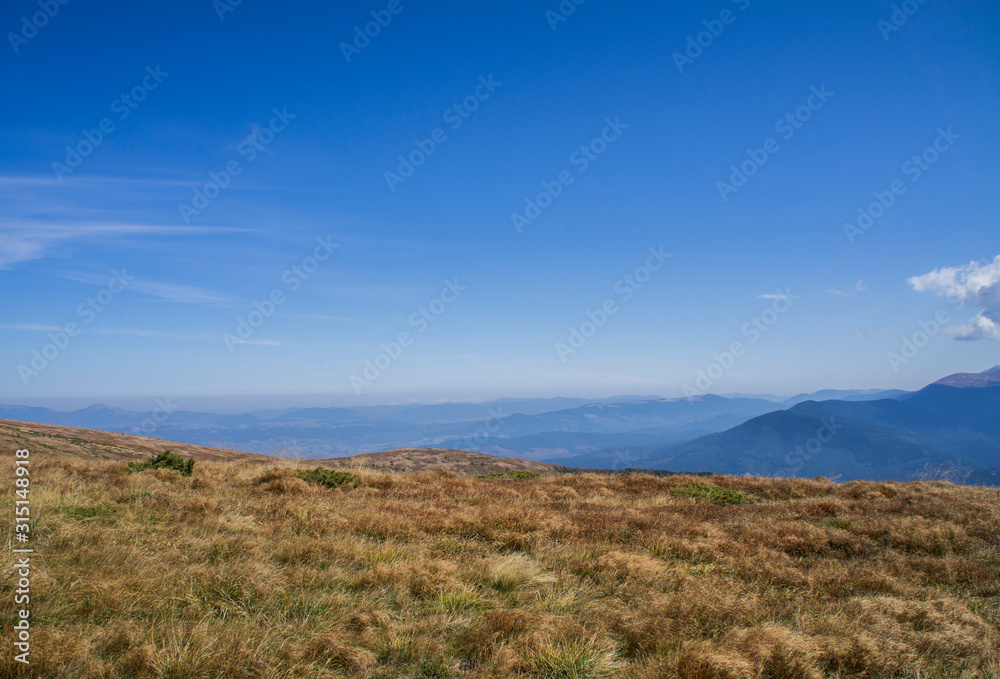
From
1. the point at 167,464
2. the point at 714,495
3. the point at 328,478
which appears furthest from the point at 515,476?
the point at 167,464

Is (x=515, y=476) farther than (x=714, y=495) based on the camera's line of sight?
Yes

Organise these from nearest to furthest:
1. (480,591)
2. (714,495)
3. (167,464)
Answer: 1. (480,591)
2. (167,464)
3. (714,495)

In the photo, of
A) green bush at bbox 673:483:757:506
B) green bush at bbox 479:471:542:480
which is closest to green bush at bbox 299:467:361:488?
green bush at bbox 479:471:542:480

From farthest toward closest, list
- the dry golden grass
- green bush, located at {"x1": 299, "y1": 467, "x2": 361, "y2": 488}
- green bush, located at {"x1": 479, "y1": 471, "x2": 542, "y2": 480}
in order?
green bush, located at {"x1": 479, "y1": 471, "x2": 542, "y2": 480} < green bush, located at {"x1": 299, "y1": 467, "x2": 361, "y2": 488} < the dry golden grass

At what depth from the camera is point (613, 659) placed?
15.7 ft

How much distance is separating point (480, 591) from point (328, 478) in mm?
10510

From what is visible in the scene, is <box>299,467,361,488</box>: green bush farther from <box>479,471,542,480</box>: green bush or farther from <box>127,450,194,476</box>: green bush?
<box>479,471,542,480</box>: green bush

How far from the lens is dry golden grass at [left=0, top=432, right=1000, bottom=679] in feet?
14.6

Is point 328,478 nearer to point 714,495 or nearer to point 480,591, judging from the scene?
point 480,591

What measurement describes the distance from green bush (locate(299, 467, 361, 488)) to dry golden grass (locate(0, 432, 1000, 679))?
346 cm

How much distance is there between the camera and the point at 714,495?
16.3 m

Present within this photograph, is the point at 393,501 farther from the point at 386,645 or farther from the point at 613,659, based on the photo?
the point at 613,659

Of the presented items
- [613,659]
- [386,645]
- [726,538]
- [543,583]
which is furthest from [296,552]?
[726,538]

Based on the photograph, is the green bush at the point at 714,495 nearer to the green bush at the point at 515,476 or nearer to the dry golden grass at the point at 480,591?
the dry golden grass at the point at 480,591
